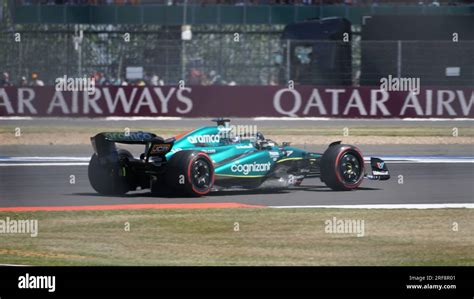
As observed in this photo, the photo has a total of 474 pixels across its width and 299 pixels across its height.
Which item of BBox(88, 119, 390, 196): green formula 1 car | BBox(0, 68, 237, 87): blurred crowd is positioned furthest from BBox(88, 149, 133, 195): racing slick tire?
BBox(0, 68, 237, 87): blurred crowd

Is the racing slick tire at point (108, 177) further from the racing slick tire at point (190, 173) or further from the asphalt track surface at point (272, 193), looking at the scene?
the racing slick tire at point (190, 173)

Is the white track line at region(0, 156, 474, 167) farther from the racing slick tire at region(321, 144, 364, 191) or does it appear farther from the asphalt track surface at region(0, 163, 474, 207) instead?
the racing slick tire at region(321, 144, 364, 191)

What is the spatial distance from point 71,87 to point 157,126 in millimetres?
3064

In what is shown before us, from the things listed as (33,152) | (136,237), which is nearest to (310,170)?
(136,237)

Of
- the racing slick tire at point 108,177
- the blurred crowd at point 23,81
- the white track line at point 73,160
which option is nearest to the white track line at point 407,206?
the racing slick tire at point 108,177

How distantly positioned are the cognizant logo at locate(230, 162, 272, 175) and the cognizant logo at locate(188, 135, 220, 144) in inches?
20.3

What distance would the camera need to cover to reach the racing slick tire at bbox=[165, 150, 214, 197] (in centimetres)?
1566

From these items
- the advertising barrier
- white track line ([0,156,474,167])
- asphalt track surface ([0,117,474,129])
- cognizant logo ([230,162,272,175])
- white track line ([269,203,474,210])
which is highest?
the advertising barrier

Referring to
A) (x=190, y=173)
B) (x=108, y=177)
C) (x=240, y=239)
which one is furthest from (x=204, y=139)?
(x=240, y=239)

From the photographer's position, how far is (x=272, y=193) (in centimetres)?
1731

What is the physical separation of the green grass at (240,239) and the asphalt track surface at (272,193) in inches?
43.2
